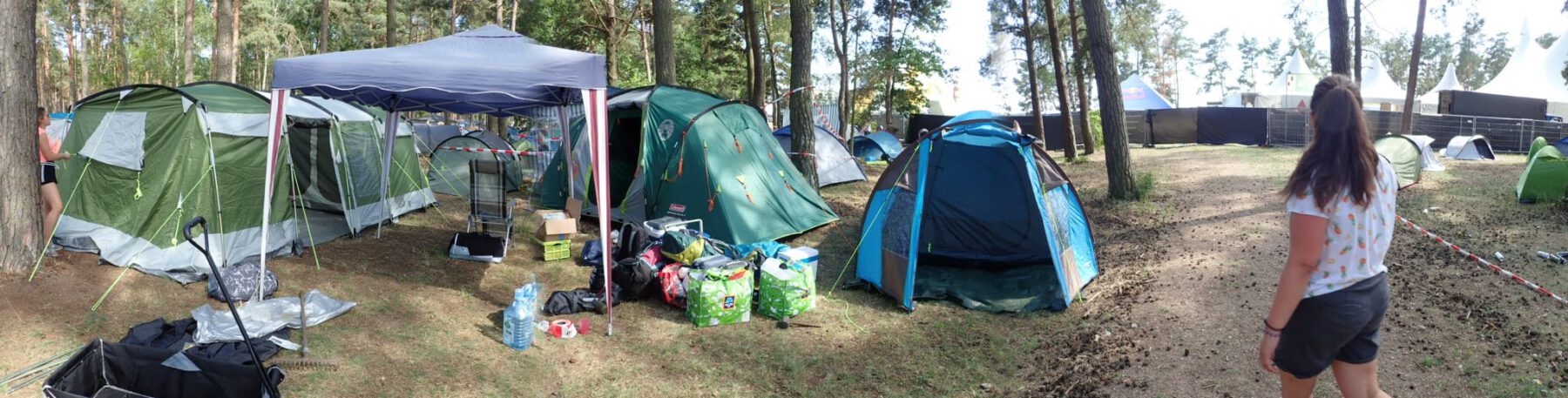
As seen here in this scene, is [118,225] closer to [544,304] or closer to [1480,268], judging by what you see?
[544,304]

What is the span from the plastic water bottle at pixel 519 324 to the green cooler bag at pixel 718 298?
1136 millimetres

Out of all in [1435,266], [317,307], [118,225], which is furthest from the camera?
[118,225]

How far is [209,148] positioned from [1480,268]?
377 inches

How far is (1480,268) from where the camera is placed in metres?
5.68

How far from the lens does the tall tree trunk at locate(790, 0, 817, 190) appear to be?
10391 mm

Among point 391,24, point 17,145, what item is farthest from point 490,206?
point 391,24

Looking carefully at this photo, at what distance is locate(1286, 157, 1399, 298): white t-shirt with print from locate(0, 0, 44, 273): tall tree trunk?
7574 millimetres

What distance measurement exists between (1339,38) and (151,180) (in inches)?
444

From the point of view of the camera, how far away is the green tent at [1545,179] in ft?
26.1

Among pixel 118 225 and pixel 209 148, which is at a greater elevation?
pixel 209 148

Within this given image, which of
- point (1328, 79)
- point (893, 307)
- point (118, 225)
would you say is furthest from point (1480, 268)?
point (118, 225)

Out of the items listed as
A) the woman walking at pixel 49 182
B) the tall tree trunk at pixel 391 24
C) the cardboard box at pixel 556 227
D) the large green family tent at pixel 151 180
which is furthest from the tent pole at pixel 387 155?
the tall tree trunk at pixel 391 24

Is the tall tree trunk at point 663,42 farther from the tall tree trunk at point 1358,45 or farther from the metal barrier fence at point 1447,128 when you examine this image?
the tall tree trunk at point 1358,45

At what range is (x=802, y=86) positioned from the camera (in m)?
10.4
